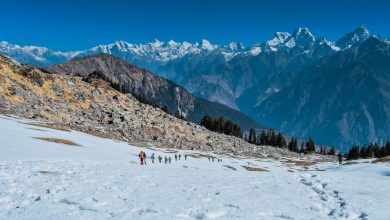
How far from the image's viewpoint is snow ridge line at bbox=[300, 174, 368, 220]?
21.0 m

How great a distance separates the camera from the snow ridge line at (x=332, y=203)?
2097 cm

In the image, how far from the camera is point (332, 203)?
934 inches

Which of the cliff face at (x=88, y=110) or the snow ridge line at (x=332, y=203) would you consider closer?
the snow ridge line at (x=332, y=203)

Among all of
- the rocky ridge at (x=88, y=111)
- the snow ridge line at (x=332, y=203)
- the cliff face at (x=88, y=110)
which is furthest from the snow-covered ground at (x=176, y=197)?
the cliff face at (x=88, y=110)

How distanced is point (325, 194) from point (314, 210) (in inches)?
186

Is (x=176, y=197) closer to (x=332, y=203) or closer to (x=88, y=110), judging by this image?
(x=332, y=203)

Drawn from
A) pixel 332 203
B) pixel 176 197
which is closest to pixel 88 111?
pixel 176 197

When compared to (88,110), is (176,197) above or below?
below

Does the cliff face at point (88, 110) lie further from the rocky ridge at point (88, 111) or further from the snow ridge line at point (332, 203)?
the snow ridge line at point (332, 203)

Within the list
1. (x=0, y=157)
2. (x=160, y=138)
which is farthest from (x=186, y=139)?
(x=0, y=157)

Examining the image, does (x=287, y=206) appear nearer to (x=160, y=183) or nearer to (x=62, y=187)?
(x=160, y=183)

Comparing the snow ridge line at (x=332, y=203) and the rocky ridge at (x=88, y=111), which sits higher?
the rocky ridge at (x=88, y=111)

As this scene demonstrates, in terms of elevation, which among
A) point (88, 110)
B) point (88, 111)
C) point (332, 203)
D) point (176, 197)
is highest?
point (88, 110)

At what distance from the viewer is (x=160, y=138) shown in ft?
452
